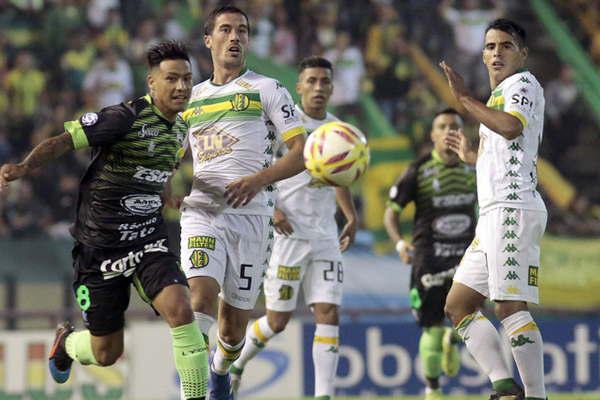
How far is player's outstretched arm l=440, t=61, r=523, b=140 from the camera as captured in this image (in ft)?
23.9

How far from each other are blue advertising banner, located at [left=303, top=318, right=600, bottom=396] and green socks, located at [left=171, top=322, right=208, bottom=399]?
6505 mm

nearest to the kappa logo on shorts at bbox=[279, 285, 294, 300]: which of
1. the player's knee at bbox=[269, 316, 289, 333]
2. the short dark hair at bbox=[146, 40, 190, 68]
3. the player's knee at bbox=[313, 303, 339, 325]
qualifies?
the player's knee at bbox=[269, 316, 289, 333]

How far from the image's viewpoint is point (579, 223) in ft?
53.4

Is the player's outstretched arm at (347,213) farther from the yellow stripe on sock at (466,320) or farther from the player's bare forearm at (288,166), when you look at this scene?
the yellow stripe on sock at (466,320)

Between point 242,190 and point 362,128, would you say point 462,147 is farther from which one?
point 362,128

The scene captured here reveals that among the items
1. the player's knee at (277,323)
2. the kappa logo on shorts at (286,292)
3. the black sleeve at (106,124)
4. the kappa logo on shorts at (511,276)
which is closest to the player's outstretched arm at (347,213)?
the kappa logo on shorts at (286,292)

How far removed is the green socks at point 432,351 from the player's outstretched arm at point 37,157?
4882mm

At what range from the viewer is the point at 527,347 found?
7.59 m

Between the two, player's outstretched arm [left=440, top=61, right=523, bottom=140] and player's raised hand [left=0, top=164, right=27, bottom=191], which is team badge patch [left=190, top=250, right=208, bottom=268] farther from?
player's outstretched arm [left=440, top=61, right=523, bottom=140]

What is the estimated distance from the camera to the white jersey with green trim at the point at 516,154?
24.9ft

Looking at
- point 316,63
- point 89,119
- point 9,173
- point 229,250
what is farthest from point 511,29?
point 9,173

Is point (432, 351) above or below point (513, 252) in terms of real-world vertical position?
below

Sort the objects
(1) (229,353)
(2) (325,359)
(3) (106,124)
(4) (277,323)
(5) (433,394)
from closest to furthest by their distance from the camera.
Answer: (3) (106,124) → (1) (229,353) → (2) (325,359) → (4) (277,323) → (5) (433,394)

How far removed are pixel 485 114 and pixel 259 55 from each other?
35.1 ft
